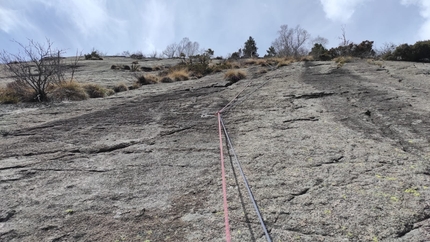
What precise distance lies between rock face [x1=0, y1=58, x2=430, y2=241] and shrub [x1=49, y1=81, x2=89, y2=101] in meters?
1.23

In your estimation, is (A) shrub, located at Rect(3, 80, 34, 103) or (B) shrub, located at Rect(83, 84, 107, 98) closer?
(A) shrub, located at Rect(3, 80, 34, 103)

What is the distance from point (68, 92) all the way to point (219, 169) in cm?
498

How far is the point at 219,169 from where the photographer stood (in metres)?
2.83

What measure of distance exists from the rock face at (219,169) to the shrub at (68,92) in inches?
Result: 48.4

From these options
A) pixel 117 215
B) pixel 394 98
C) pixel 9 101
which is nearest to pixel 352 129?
pixel 394 98

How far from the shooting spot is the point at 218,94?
238 inches

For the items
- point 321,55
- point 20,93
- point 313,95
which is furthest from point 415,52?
point 20,93

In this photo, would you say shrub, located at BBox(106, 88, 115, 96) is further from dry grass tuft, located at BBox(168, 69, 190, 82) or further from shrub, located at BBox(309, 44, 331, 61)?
shrub, located at BBox(309, 44, 331, 61)

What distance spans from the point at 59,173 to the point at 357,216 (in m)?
2.68

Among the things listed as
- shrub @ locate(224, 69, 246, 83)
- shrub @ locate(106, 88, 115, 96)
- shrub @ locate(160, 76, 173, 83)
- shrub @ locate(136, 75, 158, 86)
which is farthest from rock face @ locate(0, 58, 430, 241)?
shrub @ locate(160, 76, 173, 83)

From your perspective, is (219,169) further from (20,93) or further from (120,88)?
(120,88)

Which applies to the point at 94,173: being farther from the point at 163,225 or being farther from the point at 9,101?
the point at 9,101

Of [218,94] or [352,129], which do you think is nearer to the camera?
[352,129]

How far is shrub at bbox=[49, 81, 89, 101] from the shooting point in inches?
246
